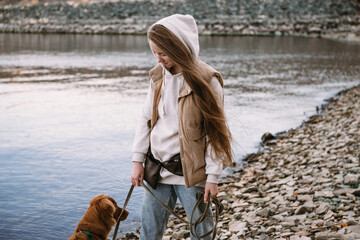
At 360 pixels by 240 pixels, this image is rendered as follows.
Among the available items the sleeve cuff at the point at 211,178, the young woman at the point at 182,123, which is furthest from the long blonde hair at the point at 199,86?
the sleeve cuff at the point at 211,178

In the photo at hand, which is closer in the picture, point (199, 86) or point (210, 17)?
point (199, 86)

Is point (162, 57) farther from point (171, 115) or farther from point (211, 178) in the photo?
point (211, 178)

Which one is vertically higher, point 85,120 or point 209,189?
point 209,189

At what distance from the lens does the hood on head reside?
275 cm

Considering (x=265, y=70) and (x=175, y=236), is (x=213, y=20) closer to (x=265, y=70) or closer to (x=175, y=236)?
(x=265, y=70)

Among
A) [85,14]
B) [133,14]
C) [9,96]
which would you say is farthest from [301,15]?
[9,96]

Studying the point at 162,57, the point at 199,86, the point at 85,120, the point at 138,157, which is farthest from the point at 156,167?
the point at 85,120

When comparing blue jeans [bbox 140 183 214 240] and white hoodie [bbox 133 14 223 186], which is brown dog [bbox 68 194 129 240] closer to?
blue jeans [bbox 140 183 214 240]

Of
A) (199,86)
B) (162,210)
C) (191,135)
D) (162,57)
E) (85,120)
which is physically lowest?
(85,120)

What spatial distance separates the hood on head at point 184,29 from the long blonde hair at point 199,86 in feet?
0.09

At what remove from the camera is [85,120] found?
11211 mm

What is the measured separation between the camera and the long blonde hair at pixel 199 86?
2748 mm

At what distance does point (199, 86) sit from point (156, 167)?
66cm

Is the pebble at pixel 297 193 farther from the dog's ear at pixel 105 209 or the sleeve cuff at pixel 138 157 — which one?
the sleeve cuff at pixel 138 157
